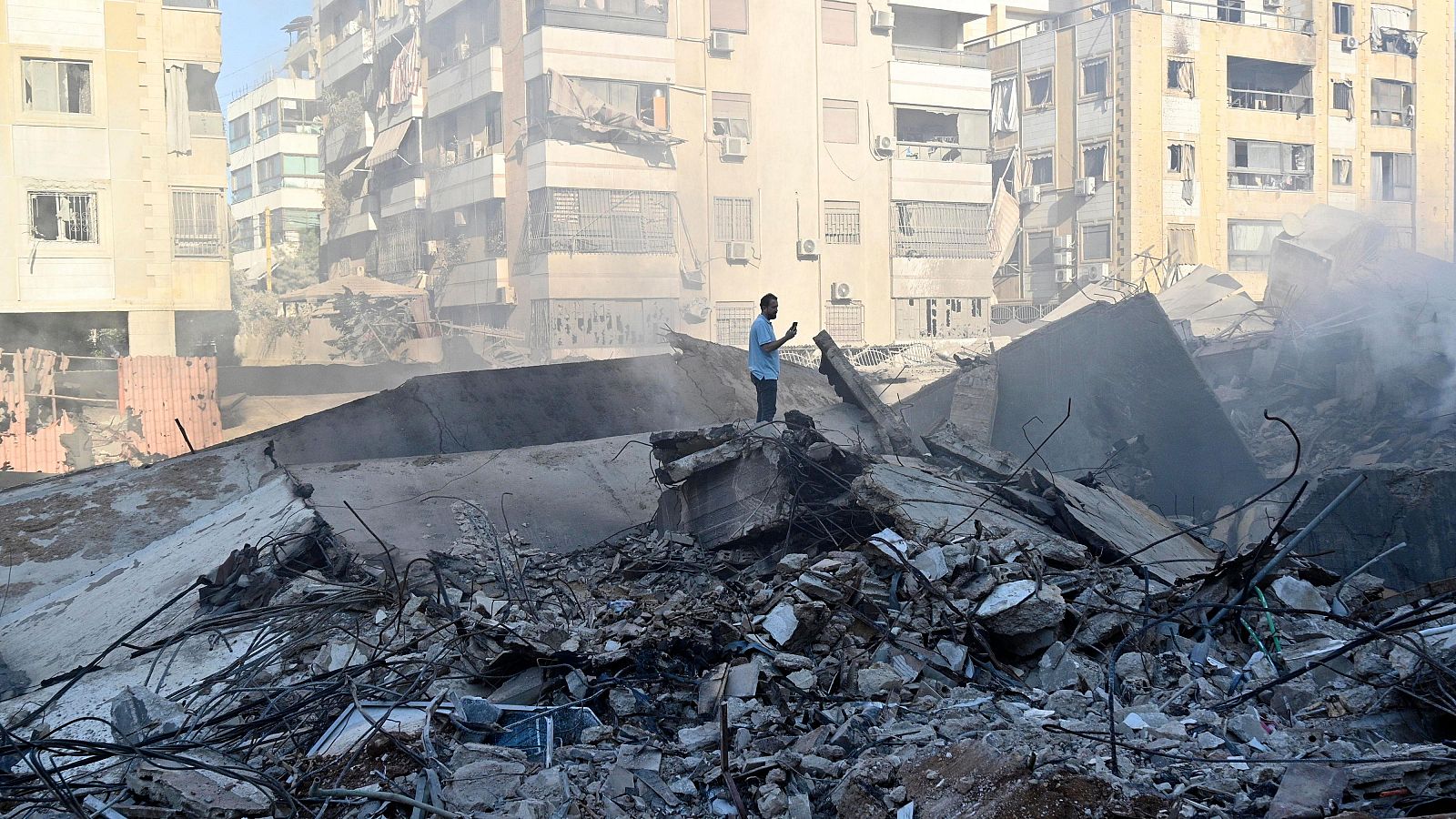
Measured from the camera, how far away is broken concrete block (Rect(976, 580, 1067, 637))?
4414 millimetres

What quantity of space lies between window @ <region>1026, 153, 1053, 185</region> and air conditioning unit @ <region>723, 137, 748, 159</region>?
1155 centimetres

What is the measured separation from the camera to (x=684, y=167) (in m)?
25.9

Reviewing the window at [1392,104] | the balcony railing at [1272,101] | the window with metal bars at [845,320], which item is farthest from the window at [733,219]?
the window at [1392,104]

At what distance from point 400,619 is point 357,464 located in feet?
7.94

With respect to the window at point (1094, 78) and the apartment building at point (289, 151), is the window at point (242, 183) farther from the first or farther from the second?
the window at point (1094, 78)

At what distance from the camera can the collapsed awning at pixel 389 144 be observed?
30.4 m

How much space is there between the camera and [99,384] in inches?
655

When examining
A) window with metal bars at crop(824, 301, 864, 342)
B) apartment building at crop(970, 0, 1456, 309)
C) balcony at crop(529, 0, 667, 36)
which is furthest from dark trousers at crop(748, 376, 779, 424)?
apartment building at crop(970, 0, 1456, 309)

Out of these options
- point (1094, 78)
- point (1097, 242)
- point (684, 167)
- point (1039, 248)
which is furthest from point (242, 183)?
point (1097, 242)

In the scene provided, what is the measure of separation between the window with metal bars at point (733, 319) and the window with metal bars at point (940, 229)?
480 centimetres

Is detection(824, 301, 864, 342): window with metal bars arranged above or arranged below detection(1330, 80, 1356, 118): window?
below

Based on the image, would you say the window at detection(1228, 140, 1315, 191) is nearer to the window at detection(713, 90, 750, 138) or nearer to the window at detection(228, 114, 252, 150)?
the window at detection(713, 90, 750, 138)

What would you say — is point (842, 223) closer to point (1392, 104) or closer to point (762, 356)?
point (762, 356)

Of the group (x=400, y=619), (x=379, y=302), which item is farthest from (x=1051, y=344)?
(x=379, y=302)
